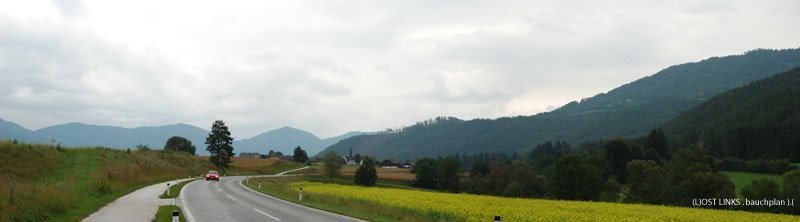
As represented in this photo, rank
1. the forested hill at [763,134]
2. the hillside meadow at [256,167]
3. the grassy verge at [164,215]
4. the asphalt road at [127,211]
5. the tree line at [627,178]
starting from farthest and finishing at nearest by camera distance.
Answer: the forested hill at [763,134]
the hillside meadow at [256,167]
the tree line at [627,178]
the asphalt road at [127,211]
the grassy verge at [164,215]

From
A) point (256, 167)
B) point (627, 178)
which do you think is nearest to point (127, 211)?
point (627, 178)

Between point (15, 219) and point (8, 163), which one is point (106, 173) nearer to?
point (8, 163)

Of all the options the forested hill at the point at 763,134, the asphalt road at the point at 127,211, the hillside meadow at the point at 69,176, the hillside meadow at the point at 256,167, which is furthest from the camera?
the forested hill at the point at 763,134

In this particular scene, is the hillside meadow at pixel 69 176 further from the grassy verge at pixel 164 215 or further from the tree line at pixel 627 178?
the tree line at pixel 627 178

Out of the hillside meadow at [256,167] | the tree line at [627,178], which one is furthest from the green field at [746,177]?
the hillside meadow at [256,167]

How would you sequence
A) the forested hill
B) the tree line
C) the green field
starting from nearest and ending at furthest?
the tree line
the green field
the forested hill

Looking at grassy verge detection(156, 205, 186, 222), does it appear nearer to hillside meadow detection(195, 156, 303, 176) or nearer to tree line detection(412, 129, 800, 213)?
tree line detection(412, 129, 800, 213)

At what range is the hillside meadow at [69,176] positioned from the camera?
22.0 metres

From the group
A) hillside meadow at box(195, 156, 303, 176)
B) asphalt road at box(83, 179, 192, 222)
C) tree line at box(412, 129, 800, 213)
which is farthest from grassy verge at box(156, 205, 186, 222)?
hillside meadow at box(195, 156, 303, 176)

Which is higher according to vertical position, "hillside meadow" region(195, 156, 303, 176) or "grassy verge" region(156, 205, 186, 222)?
"hillside meadow" region(195, 156, 303, 176)

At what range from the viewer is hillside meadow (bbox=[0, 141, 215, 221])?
22.0 meters

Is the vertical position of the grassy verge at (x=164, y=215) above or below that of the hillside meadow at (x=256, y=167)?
below

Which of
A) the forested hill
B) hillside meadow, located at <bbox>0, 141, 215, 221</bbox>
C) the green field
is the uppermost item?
the forested hill

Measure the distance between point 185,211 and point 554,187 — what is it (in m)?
67.2
